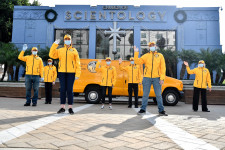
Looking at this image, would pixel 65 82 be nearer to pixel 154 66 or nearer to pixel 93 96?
pixel 154 66

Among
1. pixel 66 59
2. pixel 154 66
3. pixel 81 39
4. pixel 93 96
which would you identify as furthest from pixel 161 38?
pixel 66 59

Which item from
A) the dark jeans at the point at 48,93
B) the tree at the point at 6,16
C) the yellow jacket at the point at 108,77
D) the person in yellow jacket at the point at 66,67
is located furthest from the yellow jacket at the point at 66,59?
the tree at the point at 6,16

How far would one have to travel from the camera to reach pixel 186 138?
2.53m

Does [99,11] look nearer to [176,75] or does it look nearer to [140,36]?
[140,36]

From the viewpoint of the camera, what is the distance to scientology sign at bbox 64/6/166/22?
18.9 metres

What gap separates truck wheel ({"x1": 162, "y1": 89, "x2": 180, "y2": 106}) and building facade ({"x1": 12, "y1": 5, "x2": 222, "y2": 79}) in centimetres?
1096

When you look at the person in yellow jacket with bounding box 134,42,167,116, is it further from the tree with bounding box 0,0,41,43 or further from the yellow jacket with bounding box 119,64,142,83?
the tree with bounding box 0,0,41,43

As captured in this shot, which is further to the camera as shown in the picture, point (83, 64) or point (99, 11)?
point (99, 11)

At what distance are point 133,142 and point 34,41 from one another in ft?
→ 63.4

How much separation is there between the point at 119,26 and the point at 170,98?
12.4 m

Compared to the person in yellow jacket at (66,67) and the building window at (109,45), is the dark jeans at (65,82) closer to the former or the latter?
the person in yellow jacket at (66,67)

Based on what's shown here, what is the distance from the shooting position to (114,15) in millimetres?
19031

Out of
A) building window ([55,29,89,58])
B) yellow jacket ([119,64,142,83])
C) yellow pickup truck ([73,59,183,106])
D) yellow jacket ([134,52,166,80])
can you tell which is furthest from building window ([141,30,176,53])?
yellow jacket ([134,52,166,80])

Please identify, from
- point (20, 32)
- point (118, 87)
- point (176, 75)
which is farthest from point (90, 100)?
point (20, 32)
